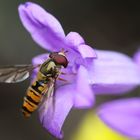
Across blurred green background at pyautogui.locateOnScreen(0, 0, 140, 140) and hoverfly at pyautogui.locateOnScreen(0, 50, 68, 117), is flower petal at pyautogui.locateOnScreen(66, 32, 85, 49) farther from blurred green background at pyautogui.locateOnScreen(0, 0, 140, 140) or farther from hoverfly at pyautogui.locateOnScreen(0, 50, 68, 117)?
blurred green background at pyautogui.locateOnScreen(0, 0, 140, 140)

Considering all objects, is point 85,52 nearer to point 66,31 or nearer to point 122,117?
point 122,117

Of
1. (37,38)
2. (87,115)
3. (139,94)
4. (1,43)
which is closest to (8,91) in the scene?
(1,43)

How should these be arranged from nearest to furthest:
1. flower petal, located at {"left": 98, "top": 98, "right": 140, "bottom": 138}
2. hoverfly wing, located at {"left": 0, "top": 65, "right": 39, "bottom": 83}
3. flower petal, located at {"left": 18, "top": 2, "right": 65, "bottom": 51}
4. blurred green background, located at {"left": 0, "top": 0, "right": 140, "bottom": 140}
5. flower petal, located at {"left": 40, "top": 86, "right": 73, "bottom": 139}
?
flower petal, located at {"left": 98, "top": 98, "right": 140, "bottom": 138}
flower petal, located at {"left": 40, "top": 86, "right": 73, "bottom": 139}
flower petal, located at {"left": 18, "top": 2, "right": 65, "bottom": 51}
hoverfly wing, located at {"left": 0, "top": 65, "right": 39, "bottom": 83}
blurred green background, located at {"left": 0, "top": 0, "right": 140, "bottom": 140}

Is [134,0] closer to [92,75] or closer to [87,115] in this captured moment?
[87,115]

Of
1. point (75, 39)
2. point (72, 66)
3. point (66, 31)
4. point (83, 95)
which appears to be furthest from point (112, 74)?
point (66, 31)

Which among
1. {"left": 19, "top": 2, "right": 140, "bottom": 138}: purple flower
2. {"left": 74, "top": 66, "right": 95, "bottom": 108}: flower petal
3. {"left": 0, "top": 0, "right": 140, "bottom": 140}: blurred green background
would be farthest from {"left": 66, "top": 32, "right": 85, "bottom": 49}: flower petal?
{"left": 0, "top": 0, "right": 140, "bottom": 140}: blurred green background

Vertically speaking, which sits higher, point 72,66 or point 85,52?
point 85,52
